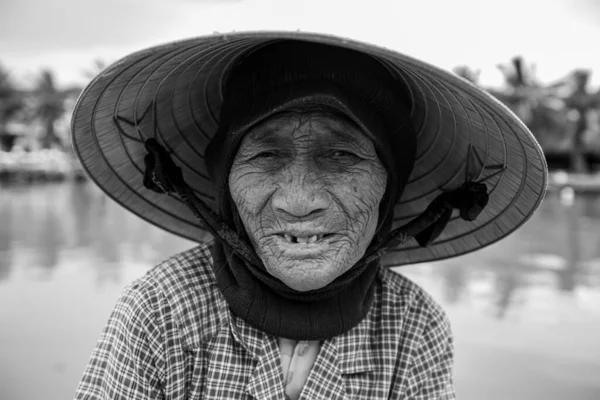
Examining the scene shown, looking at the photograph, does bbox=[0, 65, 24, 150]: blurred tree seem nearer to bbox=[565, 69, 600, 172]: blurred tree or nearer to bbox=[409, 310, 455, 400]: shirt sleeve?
bbox=[565, 69, 600, 172]: blurred tree

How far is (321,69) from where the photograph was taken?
122 centimetres

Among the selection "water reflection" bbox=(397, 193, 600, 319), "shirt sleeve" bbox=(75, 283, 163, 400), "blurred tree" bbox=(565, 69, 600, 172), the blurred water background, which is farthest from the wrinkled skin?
"blurred tree" bbox=(565, 69, 600, 172)

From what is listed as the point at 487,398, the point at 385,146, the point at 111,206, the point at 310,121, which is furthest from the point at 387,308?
the point at 111,206

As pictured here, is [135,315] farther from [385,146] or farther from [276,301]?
[385,146]

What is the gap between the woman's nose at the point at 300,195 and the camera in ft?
3.91

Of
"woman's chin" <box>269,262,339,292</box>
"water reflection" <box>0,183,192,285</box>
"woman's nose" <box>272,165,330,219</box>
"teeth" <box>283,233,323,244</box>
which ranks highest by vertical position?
"woman's nose" <box>272,165,330,219</box>

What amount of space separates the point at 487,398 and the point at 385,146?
3258mm

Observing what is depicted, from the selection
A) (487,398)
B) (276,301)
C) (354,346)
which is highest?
(276,301)

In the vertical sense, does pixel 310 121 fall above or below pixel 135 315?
above

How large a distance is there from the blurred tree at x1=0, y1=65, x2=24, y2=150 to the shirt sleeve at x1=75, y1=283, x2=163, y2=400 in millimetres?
43789

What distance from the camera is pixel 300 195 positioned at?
1.19m

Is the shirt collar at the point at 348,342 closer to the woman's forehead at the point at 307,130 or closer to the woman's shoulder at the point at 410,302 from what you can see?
the woman's shoulder at the point at 410,302

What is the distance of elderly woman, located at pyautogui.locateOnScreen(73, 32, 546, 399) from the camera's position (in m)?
1.22

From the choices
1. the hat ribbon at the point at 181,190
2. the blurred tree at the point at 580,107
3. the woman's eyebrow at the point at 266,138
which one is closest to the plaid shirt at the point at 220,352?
the hat ribbon at the point at 181,190
